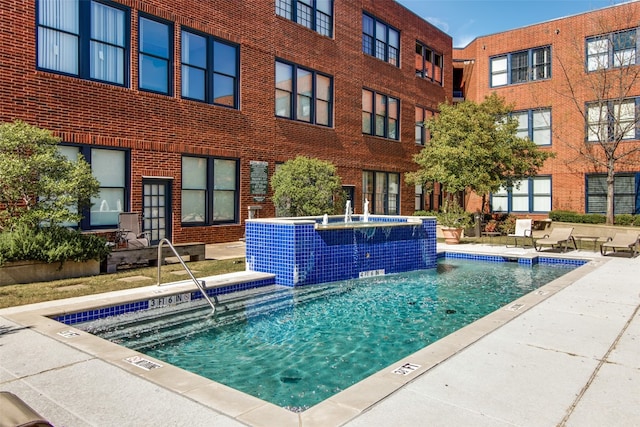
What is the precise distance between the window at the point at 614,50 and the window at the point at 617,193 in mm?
5205

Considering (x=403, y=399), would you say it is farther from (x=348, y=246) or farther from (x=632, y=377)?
(x=348, y=246)

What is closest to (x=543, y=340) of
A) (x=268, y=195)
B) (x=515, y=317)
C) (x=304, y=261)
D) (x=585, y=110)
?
(x=515, y=317)

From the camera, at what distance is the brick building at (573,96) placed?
2180 centimetres

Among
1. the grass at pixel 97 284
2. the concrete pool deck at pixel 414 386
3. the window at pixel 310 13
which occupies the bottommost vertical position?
the concrete pool deck at pixel 414 386

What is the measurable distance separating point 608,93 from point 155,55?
20218mm

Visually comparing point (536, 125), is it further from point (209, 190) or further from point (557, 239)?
point (209, 190)

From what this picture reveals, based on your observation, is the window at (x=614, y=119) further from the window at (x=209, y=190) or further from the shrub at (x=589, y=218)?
the window at (x=209, y=190)

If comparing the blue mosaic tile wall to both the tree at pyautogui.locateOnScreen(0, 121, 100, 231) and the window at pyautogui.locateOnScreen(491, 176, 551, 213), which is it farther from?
the window at pyautogui.locateOnScreen(491, 176, 551, 213)

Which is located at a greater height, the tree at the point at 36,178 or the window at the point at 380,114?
the window at the point at 380,114

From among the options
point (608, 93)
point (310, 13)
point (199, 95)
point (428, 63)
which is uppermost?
point (428, 63)

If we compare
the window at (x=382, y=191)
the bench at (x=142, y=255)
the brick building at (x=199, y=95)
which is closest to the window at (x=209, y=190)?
the brick building at (x=199, y=95)

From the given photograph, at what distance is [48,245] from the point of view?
8.32 metres

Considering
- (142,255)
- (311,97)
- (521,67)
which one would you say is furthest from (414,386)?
(521,67)

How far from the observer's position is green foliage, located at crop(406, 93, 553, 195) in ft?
58.2
